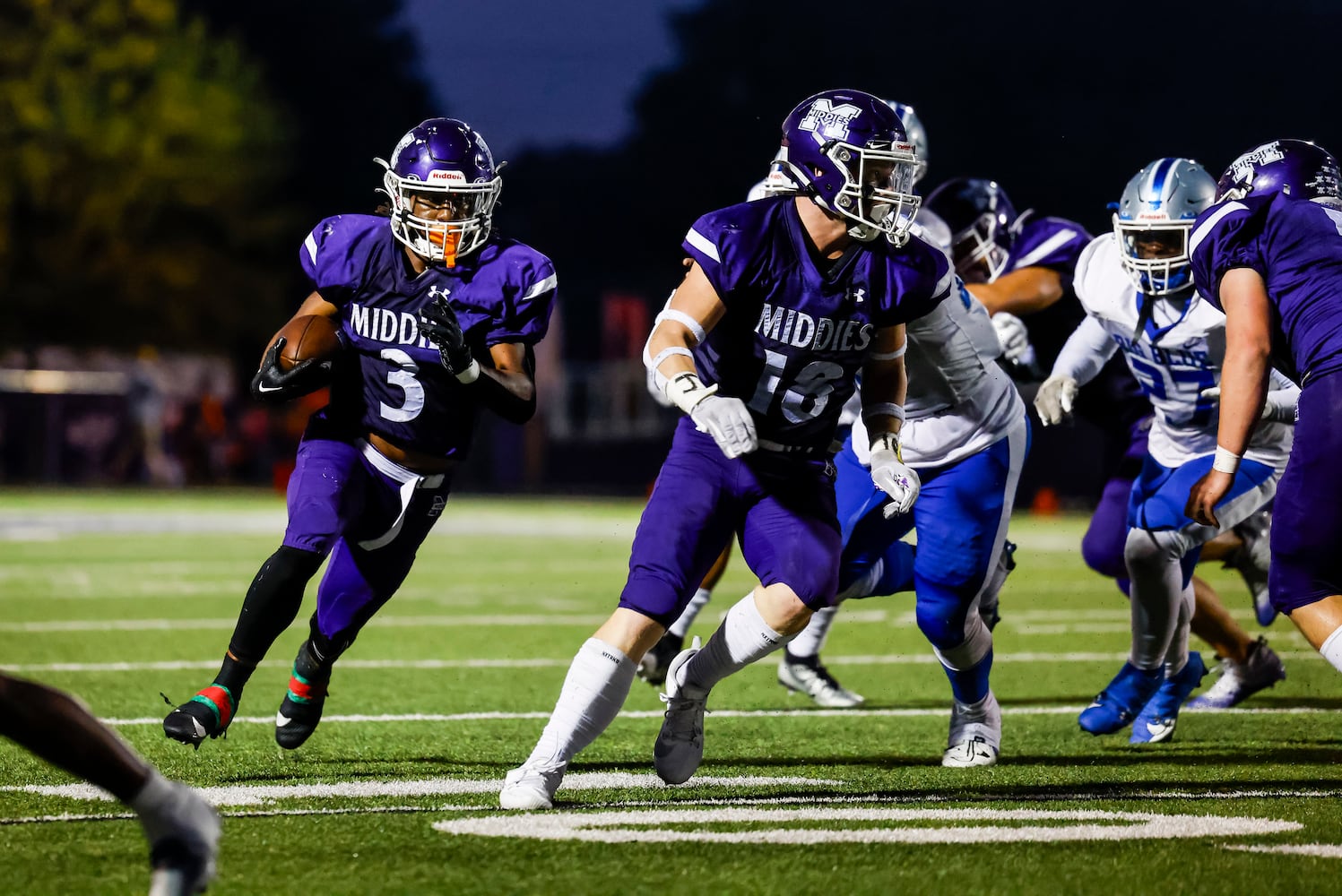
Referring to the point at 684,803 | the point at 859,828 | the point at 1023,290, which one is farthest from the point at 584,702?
the point at 1023,290

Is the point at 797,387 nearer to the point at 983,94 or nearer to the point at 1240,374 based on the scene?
the point at 1240,374

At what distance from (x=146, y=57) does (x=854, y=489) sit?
90.3 feet

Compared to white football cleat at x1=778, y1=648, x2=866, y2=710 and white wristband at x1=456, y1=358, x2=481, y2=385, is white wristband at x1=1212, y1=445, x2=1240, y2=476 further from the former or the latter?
white football cleat at x1=778, y1=648, x2=866, y2=710

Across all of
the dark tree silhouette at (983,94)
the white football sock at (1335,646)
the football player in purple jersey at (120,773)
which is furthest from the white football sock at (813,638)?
the dark tree silhouette at (983,94)

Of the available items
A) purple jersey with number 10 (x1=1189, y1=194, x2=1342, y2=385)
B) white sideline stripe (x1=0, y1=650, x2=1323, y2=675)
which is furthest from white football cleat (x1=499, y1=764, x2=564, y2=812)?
white sideline stripe (x1=0, y1=650, x2=1323, y2=675)

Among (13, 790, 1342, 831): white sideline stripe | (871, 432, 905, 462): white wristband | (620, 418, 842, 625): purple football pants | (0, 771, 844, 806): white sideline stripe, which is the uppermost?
(871, 432, 905, 462): white wristband

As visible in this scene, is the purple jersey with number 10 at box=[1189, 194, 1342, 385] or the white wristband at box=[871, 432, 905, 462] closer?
the purple jersey with number 10 at box=[1189, 194, 1342, 385]

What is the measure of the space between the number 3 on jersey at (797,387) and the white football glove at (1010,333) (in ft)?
7.02

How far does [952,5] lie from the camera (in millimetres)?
41406

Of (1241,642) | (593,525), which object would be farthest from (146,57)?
(1241,642)

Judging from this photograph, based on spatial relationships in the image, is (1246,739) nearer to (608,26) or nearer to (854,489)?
(854,489)

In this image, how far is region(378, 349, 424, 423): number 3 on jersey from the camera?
4934mm

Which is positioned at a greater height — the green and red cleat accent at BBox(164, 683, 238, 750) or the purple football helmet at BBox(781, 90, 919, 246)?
the purple football helmet at BBox(781, 90, 919, 246)

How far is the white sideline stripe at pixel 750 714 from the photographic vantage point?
5.77 metres
